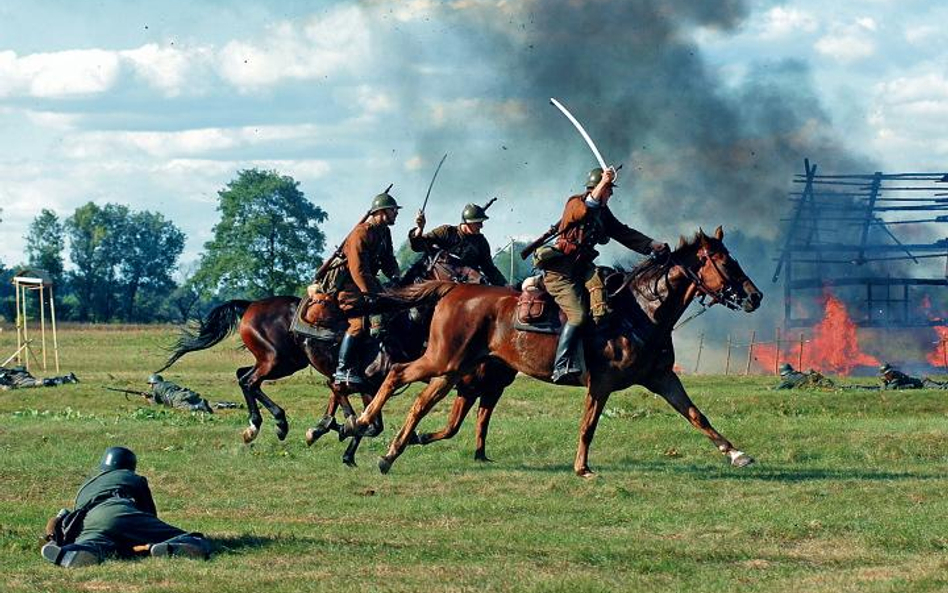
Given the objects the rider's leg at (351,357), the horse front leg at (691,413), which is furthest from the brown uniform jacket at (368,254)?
the horse front leg at (691,413)

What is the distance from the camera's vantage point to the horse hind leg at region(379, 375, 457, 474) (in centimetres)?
1817

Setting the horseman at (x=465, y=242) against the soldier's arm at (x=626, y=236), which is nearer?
the soldier's arm at (x=626, y=236)

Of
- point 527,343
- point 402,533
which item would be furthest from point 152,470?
point 402,533

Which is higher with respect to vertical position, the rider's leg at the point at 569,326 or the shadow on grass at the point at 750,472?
the rider's leg at the point at 569,326

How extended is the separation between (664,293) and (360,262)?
12.7 feet

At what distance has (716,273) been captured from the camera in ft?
58.1

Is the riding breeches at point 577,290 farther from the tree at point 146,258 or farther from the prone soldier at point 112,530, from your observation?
the tree at point 146,258

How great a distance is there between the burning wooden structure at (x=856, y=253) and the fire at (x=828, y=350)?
1.68ft

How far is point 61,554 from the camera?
11742mm

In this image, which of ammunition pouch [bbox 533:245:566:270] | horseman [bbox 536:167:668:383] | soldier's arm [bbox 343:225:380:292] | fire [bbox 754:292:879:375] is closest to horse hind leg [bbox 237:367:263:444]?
soldier's arm [bbox 343:225:380:292]

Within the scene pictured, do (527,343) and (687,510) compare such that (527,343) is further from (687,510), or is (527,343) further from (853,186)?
(853,186)

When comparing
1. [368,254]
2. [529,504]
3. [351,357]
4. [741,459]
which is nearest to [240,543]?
[529,504]

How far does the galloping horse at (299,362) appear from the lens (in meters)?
19.9

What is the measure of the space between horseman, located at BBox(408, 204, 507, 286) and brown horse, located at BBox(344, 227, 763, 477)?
248 cm
